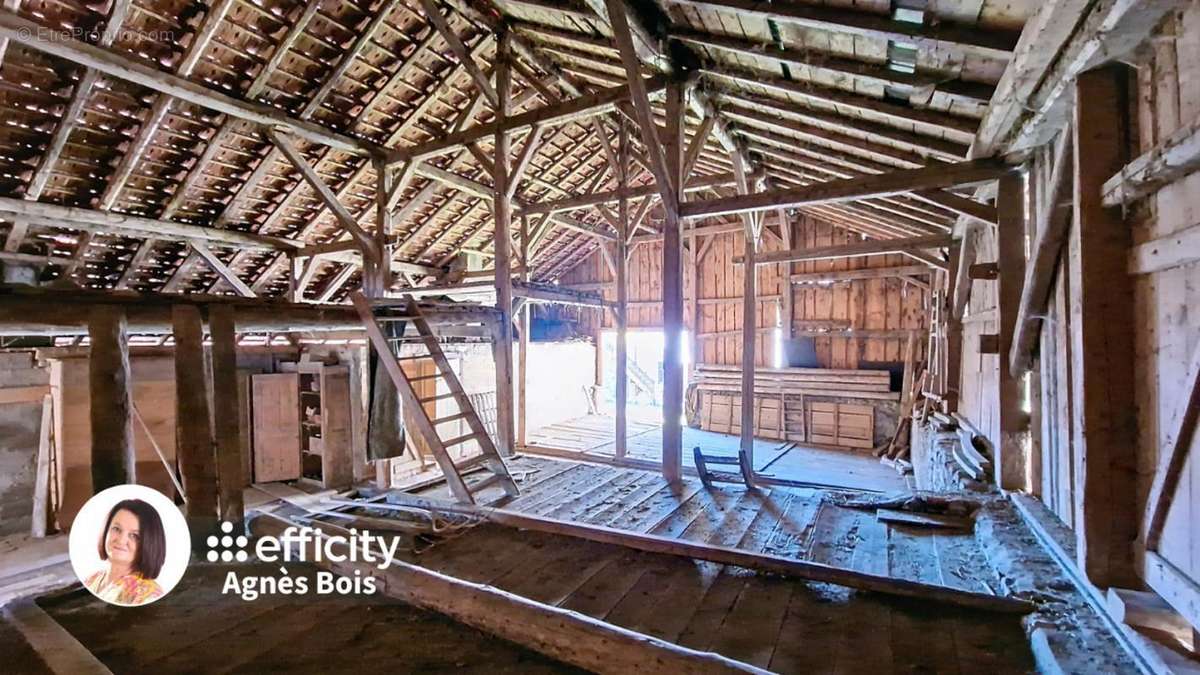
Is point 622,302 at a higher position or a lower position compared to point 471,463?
higher

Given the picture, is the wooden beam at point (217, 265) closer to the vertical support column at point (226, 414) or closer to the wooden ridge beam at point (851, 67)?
the vertical support column at point (226, 414)

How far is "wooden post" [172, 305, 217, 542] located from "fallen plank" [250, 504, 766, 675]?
0.93 meters

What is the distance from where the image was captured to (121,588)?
9.03 feet

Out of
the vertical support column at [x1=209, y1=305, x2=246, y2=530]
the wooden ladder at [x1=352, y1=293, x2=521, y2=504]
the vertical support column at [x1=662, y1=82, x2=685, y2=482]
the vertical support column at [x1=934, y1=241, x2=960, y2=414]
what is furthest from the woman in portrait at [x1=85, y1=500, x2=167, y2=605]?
the vertical support column at [x1=934, y1=241, x2=960, y2=414]

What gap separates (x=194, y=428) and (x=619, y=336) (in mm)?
4807

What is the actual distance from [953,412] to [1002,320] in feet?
12.1

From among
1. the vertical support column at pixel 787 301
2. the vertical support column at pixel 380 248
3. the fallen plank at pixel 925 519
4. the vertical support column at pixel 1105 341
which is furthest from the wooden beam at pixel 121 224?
the vertical support column at pixel 787 301

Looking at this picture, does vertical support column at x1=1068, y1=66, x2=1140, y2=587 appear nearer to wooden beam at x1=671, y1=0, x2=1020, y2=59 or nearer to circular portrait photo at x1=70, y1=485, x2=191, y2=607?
wooden beam at x1=671, y1=0, x2=1020, y2=59

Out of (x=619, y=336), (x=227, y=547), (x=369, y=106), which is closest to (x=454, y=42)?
(x=369, y=106)

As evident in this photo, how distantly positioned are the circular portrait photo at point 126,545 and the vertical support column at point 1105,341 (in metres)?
4.49

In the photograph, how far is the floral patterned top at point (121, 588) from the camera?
2.74 meters

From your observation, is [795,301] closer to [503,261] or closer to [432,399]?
[503,261]

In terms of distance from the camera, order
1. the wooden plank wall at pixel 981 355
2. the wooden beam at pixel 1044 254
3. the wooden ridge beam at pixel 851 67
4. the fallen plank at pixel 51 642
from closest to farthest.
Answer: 1. the fallen plank at pixel 51 642
2. the wooden beam at pixel 1044 254
3. the wooden ridge beam at pixel 851 67
4. the wooden plank wall at pixel 981 355

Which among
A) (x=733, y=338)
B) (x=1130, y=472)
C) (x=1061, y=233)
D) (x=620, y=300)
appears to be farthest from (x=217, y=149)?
(x=733, y=338)
